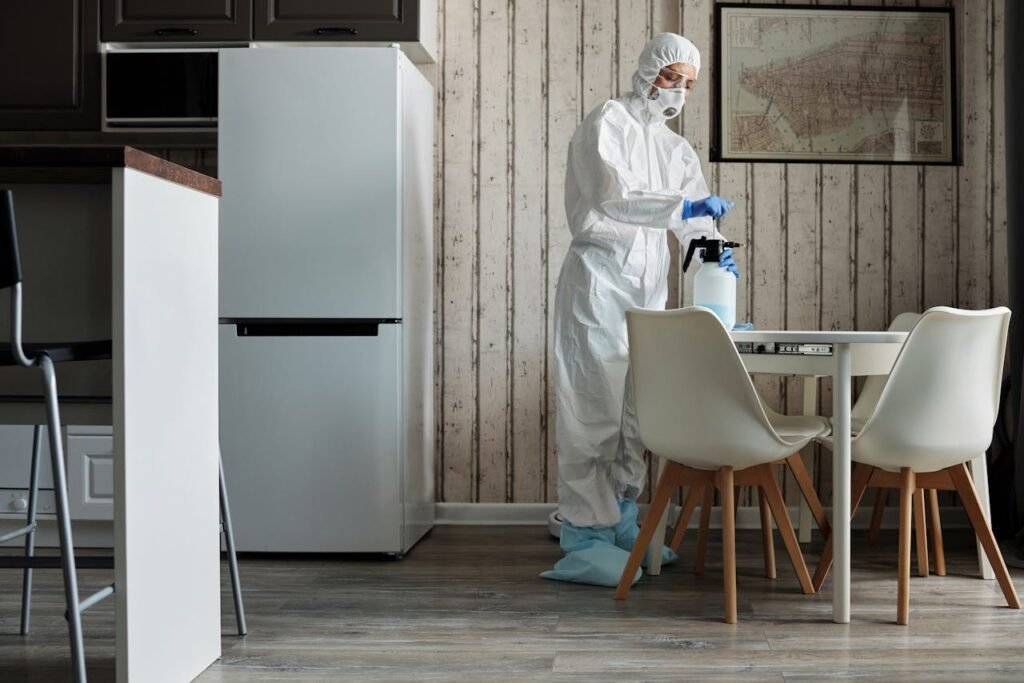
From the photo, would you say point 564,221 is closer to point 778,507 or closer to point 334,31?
point 334,31

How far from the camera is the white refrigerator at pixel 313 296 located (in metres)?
3.28

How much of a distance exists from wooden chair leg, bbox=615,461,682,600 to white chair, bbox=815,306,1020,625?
0.47m

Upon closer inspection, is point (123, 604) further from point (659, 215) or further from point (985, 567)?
point (985, 567)

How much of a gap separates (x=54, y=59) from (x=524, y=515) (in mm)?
2253

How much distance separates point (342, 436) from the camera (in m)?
3.31

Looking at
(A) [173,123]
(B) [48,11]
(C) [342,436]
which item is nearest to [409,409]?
(C) [342,436]

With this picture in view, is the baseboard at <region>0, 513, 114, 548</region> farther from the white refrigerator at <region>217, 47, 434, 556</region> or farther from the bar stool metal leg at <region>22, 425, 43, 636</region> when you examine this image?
the bar stool metal leg at <region>22, 425, 43, 636</region>

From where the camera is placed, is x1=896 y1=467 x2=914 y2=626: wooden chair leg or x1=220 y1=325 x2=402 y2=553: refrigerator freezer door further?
x1=220 y1=325 x2=402 y2=553: refrigerator freezer door

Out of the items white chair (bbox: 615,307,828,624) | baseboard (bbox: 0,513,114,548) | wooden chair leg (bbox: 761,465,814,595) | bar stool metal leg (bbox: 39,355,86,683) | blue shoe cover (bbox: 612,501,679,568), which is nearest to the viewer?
bar stool metal leg (bbox: 39,355,86,683)

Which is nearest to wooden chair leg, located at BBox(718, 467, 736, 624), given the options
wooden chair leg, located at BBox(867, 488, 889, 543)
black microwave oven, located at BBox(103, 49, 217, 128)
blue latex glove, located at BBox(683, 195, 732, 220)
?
blue latex glove, located at BBox(683, 195, 732, 220)

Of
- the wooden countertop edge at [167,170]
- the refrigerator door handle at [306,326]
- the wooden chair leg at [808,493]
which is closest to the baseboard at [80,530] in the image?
the refrigerator door handle at [306,326]

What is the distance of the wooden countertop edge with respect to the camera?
185 centimetres

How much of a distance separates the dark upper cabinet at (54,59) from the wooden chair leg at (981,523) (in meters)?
2.85

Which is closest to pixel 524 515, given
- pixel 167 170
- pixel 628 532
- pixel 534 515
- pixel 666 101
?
pixel 534 515
